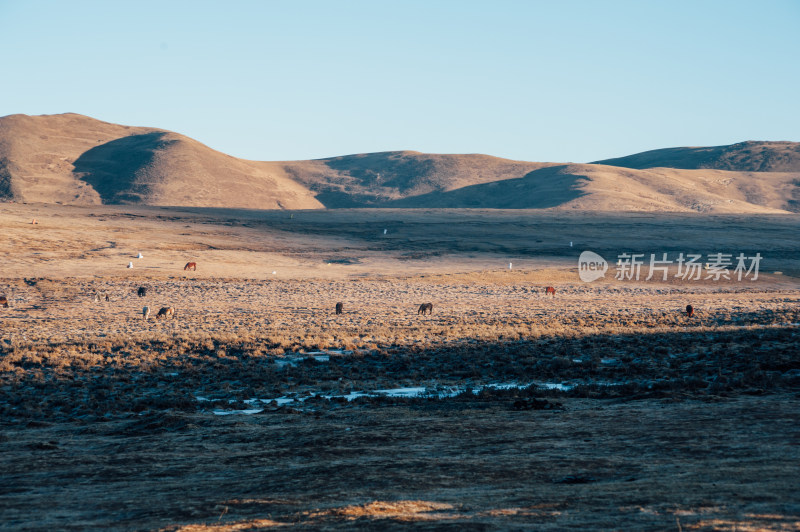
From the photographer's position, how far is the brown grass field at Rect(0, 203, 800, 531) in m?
8.51

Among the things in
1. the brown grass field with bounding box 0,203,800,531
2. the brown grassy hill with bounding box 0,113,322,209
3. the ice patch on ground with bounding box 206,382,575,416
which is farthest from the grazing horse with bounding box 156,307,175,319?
the brown grassy hill with bounding box 0,113,322,209

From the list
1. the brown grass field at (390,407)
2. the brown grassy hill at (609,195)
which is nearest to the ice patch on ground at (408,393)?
the brown grass field at (390,407)

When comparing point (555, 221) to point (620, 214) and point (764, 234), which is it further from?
point (764, 234)

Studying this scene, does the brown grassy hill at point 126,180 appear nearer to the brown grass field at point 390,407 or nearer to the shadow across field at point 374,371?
the brown grass field at point 390,407

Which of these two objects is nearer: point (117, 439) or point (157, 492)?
point (157, 492)

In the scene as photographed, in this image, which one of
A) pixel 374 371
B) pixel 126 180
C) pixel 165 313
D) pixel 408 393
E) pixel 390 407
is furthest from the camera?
pixel 126 180

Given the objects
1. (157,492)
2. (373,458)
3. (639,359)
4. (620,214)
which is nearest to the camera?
(157,492)

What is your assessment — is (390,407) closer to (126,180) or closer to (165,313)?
(165,313)

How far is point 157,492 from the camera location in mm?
9641

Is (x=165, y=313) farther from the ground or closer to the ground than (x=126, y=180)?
closer to the ground

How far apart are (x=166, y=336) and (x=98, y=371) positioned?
20.8 feet

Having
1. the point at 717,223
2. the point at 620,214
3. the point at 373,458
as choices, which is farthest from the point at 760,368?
the point at 620,214

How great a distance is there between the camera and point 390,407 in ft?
53.7

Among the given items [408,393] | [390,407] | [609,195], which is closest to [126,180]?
[609,195]
